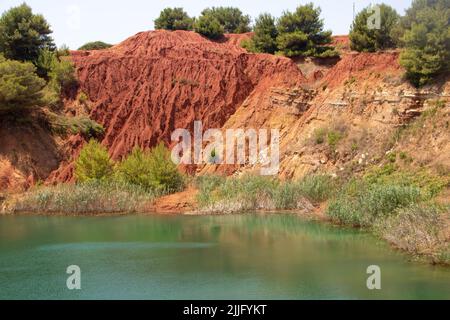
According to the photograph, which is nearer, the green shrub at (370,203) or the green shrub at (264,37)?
the green shrub at (370,203)

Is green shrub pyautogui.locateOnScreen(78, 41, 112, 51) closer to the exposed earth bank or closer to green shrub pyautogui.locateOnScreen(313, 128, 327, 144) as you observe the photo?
the exposed earth bank

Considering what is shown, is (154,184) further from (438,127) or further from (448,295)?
(448,295)

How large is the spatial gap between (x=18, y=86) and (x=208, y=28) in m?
16.9

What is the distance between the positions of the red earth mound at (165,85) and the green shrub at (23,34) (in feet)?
8.41

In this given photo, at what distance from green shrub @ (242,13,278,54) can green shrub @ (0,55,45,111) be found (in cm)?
1516

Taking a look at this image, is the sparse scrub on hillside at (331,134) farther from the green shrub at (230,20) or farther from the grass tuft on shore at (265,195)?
the green shrub at (230,20)

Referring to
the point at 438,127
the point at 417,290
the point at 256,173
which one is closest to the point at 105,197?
the point at 256,173

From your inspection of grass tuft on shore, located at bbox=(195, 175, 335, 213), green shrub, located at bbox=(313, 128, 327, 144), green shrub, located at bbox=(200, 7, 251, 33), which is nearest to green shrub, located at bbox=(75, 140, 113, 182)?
grass tuft on shore, located at bbox=(195, 175, 335, 213)

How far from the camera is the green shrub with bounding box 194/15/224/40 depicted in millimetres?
46219

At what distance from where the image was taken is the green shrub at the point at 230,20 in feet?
174

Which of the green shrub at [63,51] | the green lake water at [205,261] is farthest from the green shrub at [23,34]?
the green lake water at [205,261]

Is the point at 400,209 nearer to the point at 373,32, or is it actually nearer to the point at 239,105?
the point at 373,32

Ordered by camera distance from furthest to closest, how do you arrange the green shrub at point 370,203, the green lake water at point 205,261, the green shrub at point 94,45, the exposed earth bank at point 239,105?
1. the green shrub at point 94,45
2. the exposed earth bank at point 239,105
3. the green shrub at point 370,203
4. the green lake water at point 205,261

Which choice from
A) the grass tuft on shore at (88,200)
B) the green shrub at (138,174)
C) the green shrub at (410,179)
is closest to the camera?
the green shrub at (410,179)
